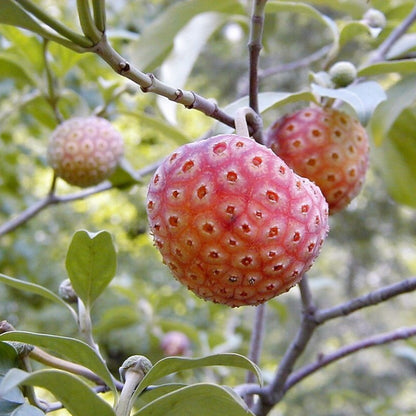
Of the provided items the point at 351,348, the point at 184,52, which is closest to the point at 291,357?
the point at 351,348

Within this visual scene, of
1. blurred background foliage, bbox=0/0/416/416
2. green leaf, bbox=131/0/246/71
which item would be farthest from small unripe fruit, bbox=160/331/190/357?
green leaf, bbox=131/0/246/71

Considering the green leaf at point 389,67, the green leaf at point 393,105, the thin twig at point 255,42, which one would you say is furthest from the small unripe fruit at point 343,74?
the thin twig at point 255,42

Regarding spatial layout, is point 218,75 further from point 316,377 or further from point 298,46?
point 316,377

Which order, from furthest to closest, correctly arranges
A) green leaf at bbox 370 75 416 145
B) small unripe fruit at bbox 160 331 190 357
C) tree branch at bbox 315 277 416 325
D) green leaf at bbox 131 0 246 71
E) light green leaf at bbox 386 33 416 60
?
small unripe fruit at bbox 160 331 190 357 → green leaf at bbox 131 0 246 71 → light green leaf at bbox 386 33 416 60 → green leaf at bbox 370 75 416 145 → tree branch at bbox 315 277 416 325

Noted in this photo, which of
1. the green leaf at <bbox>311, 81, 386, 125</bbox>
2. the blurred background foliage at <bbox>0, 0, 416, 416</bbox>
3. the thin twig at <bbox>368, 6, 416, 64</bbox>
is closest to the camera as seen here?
the green leaf at <bbox>311, 81, 386, 125</bbox>

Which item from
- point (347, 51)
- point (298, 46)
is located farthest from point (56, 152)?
point (298, 46)

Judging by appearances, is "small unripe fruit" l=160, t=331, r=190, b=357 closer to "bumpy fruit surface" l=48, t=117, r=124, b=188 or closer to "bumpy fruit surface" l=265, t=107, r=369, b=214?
"bumpy fruit surface" l=48, t=117, r=124, b=188
